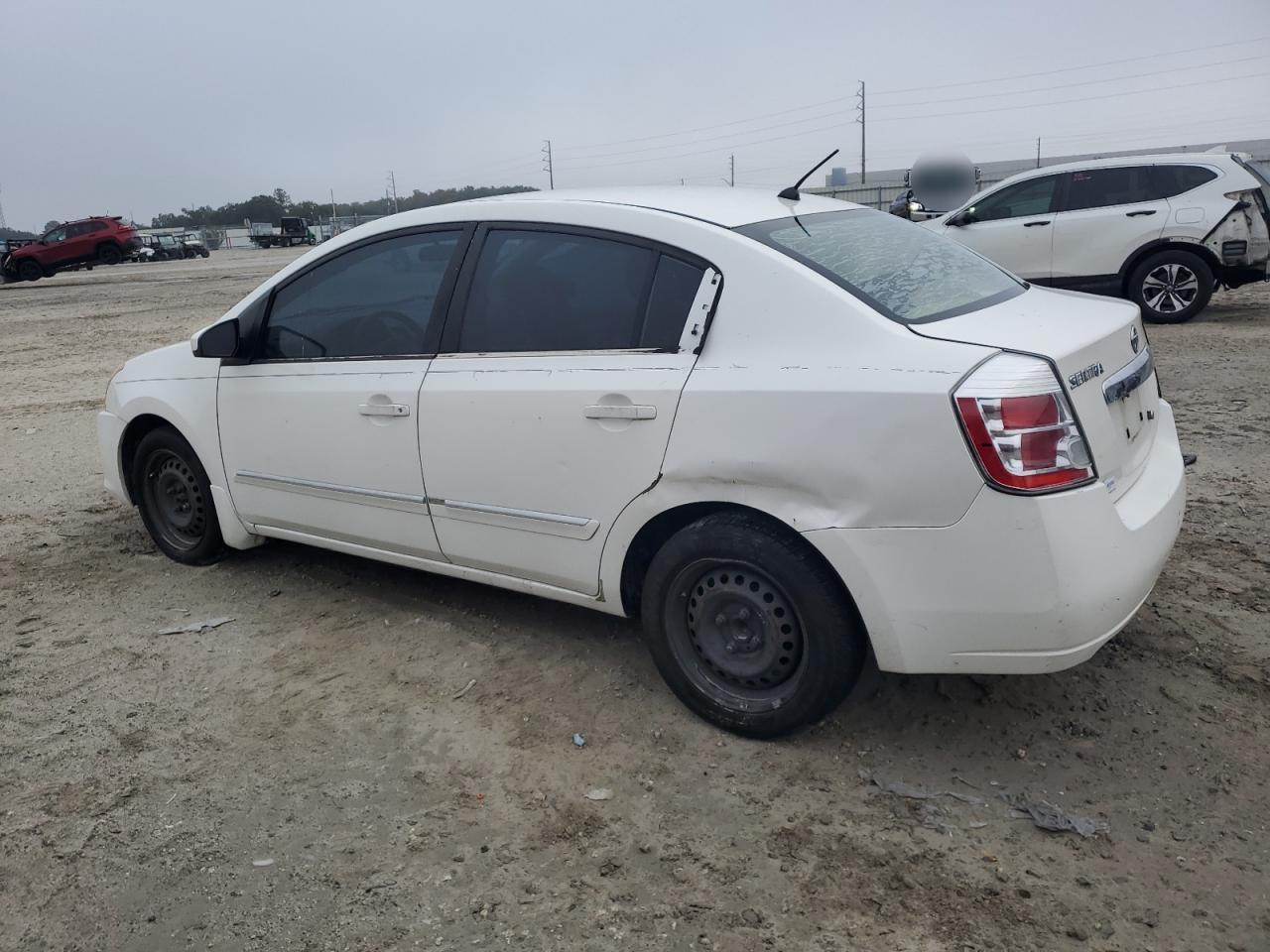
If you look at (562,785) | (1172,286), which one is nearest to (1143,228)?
(1172,286)

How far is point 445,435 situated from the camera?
12.3ft

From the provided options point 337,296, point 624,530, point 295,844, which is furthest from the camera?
point 337,296

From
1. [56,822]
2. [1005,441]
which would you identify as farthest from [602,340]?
[56,822]

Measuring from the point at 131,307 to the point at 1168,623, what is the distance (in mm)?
19145

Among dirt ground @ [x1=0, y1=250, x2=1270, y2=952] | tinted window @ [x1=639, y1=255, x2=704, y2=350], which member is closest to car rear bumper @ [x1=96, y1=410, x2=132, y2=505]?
dirt ground @ [x1=0, y1=250, x2=1270, y2=952]

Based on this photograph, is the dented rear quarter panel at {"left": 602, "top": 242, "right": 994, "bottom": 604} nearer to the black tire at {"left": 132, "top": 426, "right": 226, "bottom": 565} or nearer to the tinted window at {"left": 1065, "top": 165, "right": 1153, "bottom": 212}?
the black tire at {"left": 132, "top": 426, "right": 226, "bottom": 565}

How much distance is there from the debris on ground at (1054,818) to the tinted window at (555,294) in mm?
1690

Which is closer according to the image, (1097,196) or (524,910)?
(524,910)

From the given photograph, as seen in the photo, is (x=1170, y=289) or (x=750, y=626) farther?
(x=1170, y=289)

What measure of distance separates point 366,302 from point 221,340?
2.40ft

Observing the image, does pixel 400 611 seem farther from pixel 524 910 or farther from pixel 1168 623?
pixel 1168 623

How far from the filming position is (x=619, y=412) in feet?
10.8

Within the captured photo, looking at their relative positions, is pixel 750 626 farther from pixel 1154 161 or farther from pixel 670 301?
pixel 1154 161

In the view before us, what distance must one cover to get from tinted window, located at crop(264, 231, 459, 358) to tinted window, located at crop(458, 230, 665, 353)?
241 mm
